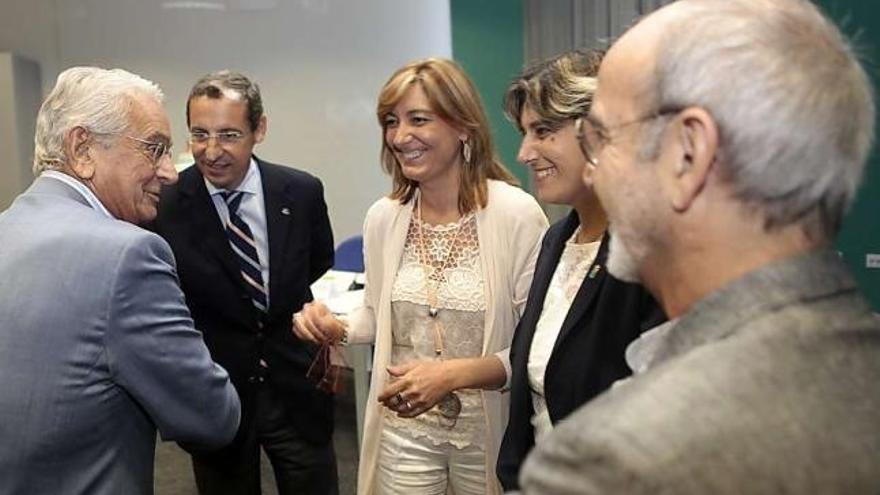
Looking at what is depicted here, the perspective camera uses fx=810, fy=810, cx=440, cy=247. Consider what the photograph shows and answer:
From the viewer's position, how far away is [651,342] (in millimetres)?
930

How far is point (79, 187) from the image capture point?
151 cm

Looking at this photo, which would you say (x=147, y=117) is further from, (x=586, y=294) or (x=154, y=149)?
(x=586, y=294)

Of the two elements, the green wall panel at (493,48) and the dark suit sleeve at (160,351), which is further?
the green wall panel at (493,48)

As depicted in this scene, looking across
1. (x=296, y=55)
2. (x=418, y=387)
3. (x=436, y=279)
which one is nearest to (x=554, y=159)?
(x=436, y=279)

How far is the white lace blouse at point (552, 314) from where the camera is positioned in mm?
1549

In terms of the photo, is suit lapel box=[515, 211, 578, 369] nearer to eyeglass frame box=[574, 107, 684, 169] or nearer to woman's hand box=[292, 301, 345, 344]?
woman's hand box=[292, 301, 345, 344]

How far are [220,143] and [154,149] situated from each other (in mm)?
728

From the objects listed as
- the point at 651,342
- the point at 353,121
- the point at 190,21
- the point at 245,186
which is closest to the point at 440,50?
the point at 353,121

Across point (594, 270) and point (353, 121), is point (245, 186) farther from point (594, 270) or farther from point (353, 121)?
point (353, 121)

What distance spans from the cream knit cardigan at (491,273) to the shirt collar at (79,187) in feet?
2.21

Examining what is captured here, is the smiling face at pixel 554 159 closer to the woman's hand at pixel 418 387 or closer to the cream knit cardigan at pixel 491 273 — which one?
the cream knit cardigan at pixel 491 273

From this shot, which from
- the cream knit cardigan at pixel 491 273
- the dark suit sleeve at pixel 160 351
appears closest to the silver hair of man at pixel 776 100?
the dark suit sleeve at pixel 160 351

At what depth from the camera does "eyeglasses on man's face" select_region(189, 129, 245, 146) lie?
2.38 metres

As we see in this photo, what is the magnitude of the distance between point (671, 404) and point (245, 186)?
1.99 meters
